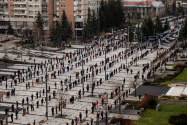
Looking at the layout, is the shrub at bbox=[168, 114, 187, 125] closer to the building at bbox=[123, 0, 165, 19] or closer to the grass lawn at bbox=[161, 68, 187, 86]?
the grass lawn at bbox=[161, 68, 187, 86]

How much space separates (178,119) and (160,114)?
4.31 metres

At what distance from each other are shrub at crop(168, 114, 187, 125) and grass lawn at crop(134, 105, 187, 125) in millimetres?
712

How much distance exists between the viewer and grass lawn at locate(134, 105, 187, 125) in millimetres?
41600

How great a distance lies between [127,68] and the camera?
69.9 metres

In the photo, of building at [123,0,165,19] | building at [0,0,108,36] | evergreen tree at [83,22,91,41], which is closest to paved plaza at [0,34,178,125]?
evergreen tree at [83,22,91,41]

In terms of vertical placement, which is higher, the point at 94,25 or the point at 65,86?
the point at 94,25

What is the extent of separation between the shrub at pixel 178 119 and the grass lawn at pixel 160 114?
712 mm

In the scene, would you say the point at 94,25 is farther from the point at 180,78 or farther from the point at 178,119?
the point at 178,119

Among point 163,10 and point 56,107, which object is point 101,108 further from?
point 163,10

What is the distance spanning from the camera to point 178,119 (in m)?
40.0

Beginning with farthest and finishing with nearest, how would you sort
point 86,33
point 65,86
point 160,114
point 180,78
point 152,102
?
point 86,33
point 180,78
point 65,86
point 152,102
point 160,114

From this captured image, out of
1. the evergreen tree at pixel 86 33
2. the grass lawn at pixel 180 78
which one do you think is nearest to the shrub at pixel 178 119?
the grass lawn at pixel 180 78

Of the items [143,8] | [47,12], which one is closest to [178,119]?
[47,12]

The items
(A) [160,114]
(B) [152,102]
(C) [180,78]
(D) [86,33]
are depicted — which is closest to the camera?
(A) [160,114]
